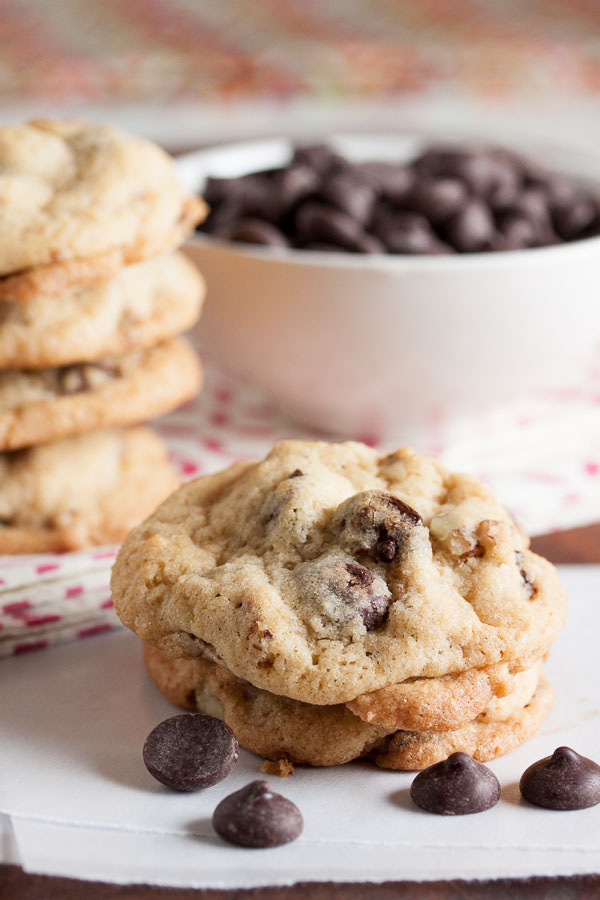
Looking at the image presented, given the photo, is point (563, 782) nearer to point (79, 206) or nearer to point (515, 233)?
point (79, 206)

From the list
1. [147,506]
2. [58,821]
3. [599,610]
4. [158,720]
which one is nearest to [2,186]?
[147,506]

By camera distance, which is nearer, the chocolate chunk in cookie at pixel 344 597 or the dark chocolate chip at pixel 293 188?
the chocolate chunk in cookie at pixel 344 597

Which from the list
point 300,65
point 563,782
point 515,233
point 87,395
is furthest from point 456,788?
point 300,65

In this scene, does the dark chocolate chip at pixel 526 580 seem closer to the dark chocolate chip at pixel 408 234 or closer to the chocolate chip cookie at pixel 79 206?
the chocolate chip cookie at pixel 79 206

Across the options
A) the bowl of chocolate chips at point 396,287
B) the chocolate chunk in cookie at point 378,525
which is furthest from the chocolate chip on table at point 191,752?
the bowl of chocolate chips at point 396,287

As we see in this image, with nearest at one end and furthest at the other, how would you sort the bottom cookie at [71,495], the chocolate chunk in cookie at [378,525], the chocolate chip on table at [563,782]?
1. the chocolate chip on table at [563,782]
2. the chocolate chunk in cookie at [378,525]
3. the bottom cookie at [71,495]

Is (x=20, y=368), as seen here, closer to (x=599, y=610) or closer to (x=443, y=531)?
(x=443, y=531)
